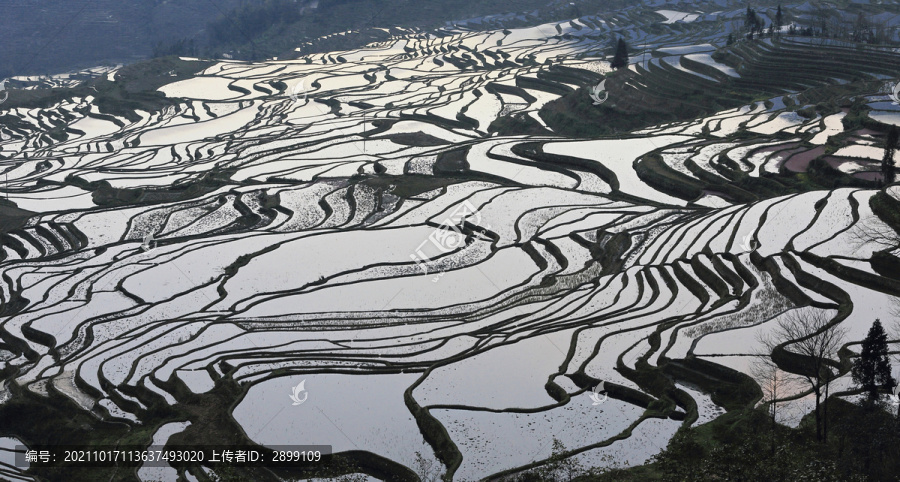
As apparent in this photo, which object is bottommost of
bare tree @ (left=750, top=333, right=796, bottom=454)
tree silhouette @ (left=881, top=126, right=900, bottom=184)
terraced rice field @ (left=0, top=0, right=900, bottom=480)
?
terraced rice field @ (left=0, top=0, right=900, bottom=480)

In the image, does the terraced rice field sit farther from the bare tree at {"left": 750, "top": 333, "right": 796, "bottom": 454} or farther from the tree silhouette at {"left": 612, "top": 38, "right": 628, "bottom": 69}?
the tree silhouette at {"left": 612, "top": 38, "right": 628, "bottom": 69}

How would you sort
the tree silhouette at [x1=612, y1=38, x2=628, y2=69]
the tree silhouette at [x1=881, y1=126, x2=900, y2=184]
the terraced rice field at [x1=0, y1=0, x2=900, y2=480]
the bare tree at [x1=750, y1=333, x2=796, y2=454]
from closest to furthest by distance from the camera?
the bare tree at [x1=750, y1=333, x2=796, y2=454], the terraced rice field at [x1=0, y1=0, x2=900, y2=480], the tree silhouette at [x1=881, y1=126, x2=900, y2=184], the tree silhouette at [x1=612, y1=38, x2=628, y2=69]

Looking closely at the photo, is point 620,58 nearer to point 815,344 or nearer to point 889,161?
point 889,161

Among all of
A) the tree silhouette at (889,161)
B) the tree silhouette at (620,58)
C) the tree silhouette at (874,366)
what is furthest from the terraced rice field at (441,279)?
the tree silhouette at (620,58)

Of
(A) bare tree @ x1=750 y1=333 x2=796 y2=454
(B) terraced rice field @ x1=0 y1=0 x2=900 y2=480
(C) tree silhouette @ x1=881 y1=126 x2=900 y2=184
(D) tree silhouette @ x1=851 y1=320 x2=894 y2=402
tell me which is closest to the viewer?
(D) tree silhouette @ x1=851 y1=320 x2=894 y2=402

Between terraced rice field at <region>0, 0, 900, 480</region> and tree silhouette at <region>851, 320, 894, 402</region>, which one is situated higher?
tree silhouette at <region>851, 320, 894, 402</region>

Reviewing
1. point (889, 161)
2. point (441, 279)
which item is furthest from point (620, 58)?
point (441, 279)

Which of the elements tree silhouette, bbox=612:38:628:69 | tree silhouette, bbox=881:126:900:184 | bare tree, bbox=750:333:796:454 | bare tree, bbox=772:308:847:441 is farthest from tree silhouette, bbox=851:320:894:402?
tree silhouette, bbox=612:38:628:69
